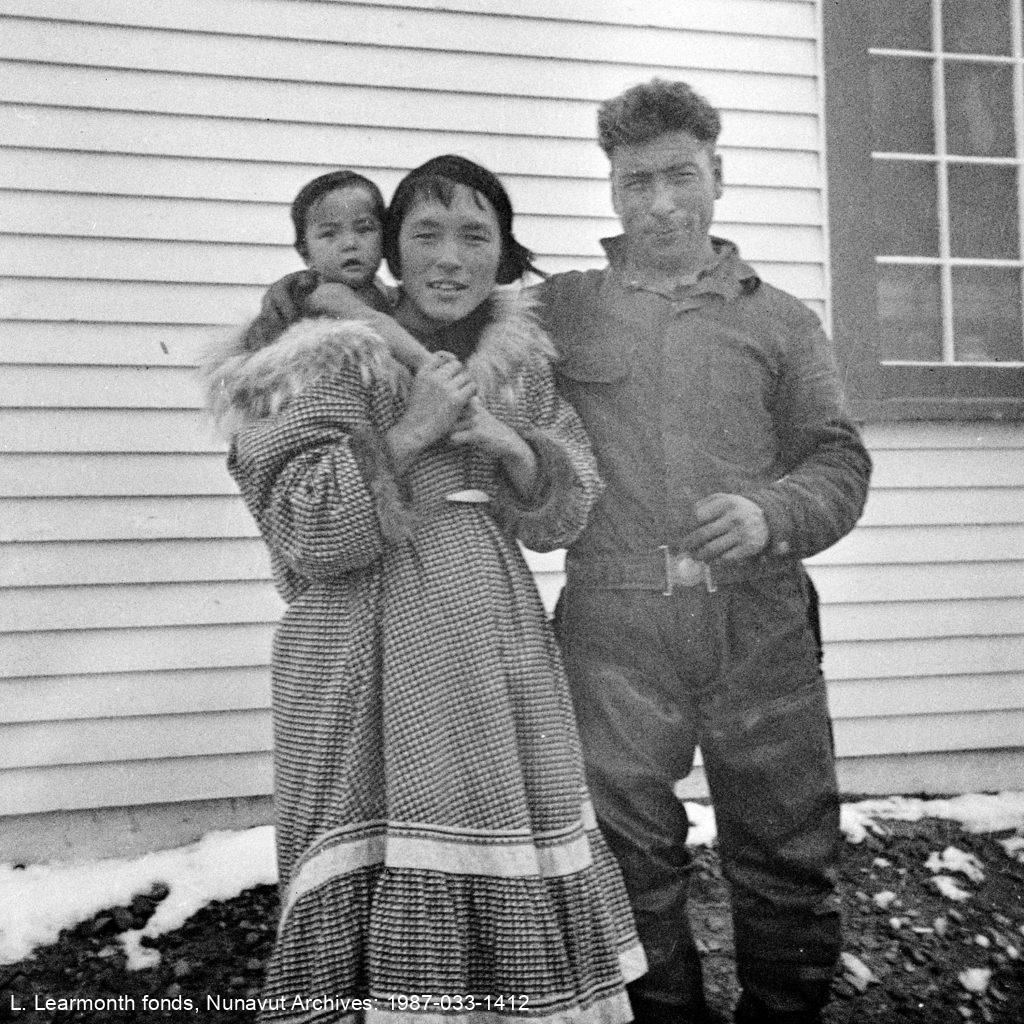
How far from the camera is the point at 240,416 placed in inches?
68.2

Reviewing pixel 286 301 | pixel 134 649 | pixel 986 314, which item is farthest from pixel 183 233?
pixel 986 314

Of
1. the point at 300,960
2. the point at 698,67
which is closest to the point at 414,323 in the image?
the point at 300,960

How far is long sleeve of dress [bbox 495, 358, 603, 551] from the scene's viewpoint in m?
1.80

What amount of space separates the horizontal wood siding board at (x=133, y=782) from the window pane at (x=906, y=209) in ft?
9.15

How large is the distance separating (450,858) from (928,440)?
2631mm

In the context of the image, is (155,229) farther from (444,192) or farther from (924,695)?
(924,695)

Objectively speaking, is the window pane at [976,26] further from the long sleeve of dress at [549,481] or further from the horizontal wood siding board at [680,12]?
the long sleeve of dress at [549,481]

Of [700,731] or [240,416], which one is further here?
[700,731]

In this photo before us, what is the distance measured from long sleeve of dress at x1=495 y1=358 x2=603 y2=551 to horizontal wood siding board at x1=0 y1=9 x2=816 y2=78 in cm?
187

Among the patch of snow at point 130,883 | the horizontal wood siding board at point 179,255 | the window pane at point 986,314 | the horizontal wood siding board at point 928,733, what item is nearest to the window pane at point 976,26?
the window pane at point 986,314

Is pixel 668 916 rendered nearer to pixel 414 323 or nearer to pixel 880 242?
pixel 414 323

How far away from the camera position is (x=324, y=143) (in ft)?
10.7

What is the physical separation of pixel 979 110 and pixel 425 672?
333 centimetres

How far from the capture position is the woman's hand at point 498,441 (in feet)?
5.57
